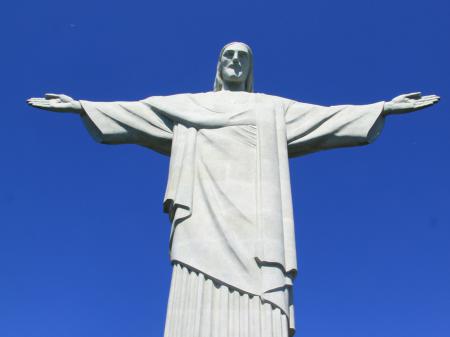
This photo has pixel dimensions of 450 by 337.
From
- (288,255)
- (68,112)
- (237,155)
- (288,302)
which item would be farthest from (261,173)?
(68,112)

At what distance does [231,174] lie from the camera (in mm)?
11773

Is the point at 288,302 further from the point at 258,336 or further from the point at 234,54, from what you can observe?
the point at 234,54

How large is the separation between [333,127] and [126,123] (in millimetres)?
3693

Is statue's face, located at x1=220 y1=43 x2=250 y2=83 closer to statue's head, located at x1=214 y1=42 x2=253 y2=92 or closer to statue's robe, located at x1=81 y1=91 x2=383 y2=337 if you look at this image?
statue's head, located at x1=214 y1=42 x2=253 y2=92

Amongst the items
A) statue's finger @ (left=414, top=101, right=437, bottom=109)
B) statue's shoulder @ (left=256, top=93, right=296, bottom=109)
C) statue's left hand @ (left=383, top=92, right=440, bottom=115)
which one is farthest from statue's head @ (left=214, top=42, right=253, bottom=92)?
statue's finger @ (left=414, top=101, right=437, bottom=109)

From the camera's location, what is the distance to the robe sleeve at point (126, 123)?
12.7 meters

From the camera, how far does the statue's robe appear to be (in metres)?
10.9

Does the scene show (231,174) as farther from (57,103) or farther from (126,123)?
(57,103)

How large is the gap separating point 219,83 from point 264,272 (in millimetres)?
4322

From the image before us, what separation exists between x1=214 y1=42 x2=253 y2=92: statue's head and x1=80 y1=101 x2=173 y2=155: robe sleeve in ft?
4.90

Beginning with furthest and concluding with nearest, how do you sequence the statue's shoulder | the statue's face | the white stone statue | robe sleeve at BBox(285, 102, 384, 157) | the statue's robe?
the statue's face, the statue's shoulder, robe sleeve at BBox(285, 102, 384, 157), the statue's robe, the white stone statue

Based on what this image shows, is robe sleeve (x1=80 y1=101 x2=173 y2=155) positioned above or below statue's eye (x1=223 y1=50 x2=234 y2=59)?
below

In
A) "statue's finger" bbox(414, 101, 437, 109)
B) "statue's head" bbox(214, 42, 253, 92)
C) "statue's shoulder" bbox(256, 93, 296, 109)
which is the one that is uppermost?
"statue's head" bbox(214, 42, 253, 92)

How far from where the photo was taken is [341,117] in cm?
1276
